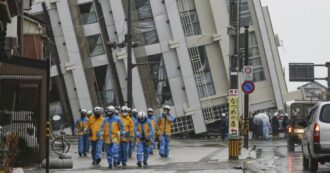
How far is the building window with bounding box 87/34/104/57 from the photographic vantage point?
54.8 metres

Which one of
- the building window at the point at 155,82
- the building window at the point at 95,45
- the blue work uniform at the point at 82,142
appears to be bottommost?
the blue work uniform at the point at 82,142

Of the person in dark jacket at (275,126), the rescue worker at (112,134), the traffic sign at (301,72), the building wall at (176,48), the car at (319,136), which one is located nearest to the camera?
the car at (319,136)

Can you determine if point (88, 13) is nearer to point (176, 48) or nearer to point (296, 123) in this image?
point (176, 48)

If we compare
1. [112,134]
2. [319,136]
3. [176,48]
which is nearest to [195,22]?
[176,48]

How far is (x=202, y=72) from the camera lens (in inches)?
2159

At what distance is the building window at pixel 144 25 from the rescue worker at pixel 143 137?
2735 centimetres

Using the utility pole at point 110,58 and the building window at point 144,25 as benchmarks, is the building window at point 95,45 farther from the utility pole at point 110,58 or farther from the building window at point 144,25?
the building window at point 144,25

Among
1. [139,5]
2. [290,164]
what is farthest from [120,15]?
[290,164]

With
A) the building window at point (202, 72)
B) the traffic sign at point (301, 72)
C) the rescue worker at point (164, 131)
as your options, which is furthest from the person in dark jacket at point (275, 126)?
the rescue worker at point (164, 131)

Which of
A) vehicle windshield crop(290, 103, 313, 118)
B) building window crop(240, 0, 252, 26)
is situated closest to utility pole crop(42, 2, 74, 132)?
building window crop(240, 0, 252, 26)

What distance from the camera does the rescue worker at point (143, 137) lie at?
24.9 m

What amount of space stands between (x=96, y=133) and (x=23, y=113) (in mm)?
3869

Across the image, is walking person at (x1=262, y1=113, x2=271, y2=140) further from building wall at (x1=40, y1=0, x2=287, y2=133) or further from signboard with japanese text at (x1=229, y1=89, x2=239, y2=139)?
signboard with japanese text at (x1=229, y1=89, x2=239, y2=139)

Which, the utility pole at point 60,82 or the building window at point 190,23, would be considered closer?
the utility pole at point 60,82
